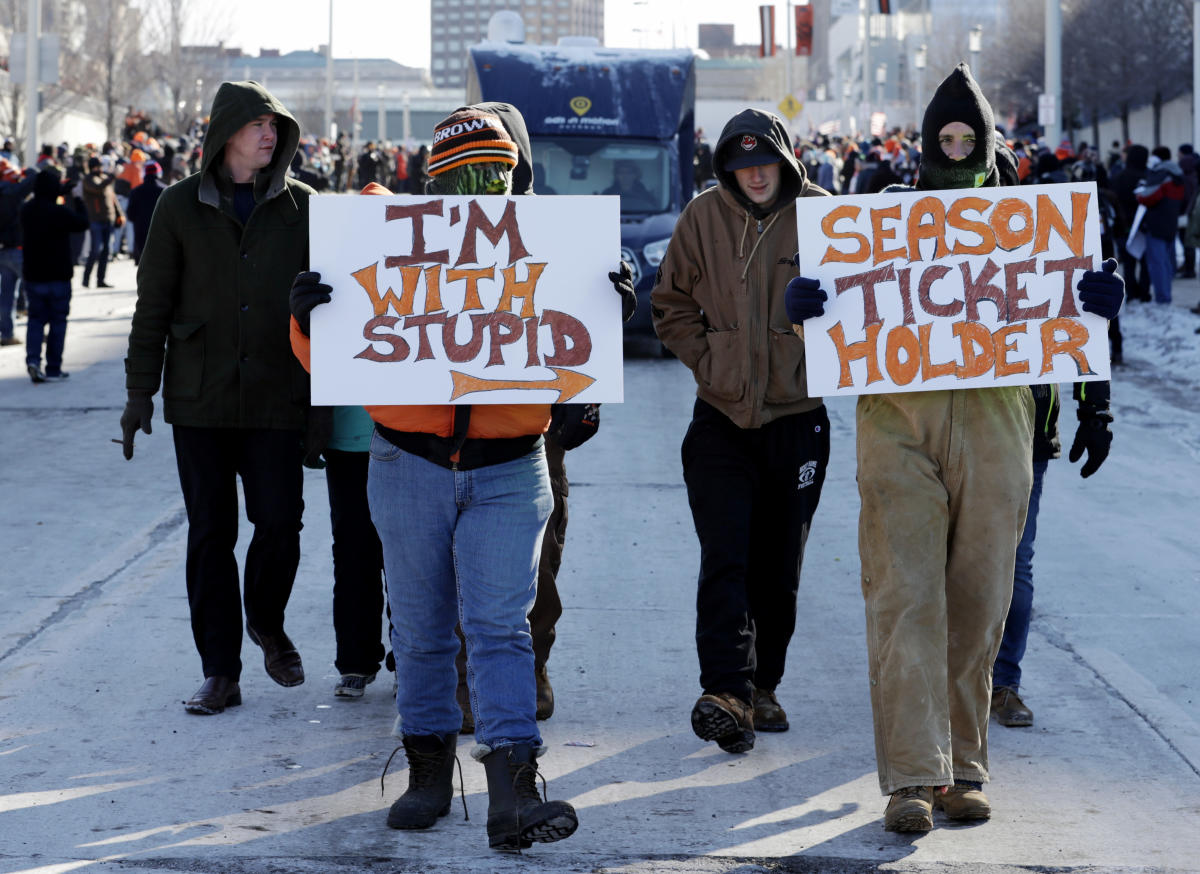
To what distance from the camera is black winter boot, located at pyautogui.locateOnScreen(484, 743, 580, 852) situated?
396cm

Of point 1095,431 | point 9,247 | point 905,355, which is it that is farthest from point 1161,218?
point 905,355

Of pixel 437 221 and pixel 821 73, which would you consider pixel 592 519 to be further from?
pixel 821 73

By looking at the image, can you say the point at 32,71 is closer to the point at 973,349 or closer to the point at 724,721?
the point at 724,721

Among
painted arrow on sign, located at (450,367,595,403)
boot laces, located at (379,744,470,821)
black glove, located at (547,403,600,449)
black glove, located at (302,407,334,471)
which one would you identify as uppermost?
painted arrow on sign, located at (450,367,595,403)

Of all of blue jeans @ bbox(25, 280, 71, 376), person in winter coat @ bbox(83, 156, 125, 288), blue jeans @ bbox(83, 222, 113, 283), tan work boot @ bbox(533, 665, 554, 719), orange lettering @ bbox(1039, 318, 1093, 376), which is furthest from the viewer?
blue jeans @ bbox(83, 222, 113, 283)

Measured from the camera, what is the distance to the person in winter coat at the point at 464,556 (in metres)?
4.13

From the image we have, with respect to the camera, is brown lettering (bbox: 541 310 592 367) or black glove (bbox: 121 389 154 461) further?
black glove (bbox: 121 389 154 461)

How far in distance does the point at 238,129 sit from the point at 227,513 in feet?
4.18

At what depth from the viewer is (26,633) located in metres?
6.22

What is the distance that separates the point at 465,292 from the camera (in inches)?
171

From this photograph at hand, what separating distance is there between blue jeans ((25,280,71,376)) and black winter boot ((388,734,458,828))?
1022 cm

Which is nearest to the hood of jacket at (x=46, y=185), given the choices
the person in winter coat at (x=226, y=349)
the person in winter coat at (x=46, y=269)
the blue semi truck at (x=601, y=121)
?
the person in winter coat at (x=46, y=269)

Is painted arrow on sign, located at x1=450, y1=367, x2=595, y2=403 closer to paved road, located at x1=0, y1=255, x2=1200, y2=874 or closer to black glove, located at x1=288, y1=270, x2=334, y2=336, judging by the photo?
black glove, located at x1=288, y1=270, x2=334, y2=336

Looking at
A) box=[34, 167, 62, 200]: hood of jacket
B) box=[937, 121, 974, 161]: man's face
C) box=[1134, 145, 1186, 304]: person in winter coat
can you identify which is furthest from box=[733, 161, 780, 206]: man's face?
box=[1134, 145, 1186, 304]: person in winter coat
